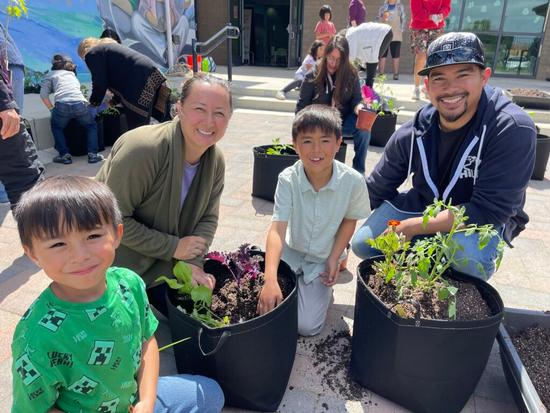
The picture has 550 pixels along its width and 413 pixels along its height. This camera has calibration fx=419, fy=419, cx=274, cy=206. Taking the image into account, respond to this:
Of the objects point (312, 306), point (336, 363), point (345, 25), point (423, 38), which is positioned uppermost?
point (345, 25)

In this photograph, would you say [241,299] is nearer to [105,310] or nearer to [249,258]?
[249,258]

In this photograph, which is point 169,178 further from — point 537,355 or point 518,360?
point 537,355

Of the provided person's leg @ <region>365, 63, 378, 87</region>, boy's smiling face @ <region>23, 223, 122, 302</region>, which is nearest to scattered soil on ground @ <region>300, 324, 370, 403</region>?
boy's smiling face @ <region>23, 223, 122, 302</region>

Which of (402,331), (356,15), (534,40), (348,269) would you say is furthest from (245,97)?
(534,40)

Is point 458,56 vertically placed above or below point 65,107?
above

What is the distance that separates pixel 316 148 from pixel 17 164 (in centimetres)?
194

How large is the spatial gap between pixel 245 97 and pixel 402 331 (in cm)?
761

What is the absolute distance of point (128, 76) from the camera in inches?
161

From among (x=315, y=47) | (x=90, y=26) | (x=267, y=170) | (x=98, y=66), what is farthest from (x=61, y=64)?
(x=90, y=26)

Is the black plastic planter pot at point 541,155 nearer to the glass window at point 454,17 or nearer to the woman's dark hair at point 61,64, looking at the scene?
the woman's dark hair at point 61,64

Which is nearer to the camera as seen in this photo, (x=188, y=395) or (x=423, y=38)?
(x=188, y=395)

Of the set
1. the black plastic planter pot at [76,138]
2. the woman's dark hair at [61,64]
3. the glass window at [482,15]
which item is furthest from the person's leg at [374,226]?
the glass window at [482,15]

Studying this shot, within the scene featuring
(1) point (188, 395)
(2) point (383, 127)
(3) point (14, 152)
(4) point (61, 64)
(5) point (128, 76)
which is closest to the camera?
(1) point (188, 395)

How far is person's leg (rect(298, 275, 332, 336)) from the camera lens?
2.17 meters
